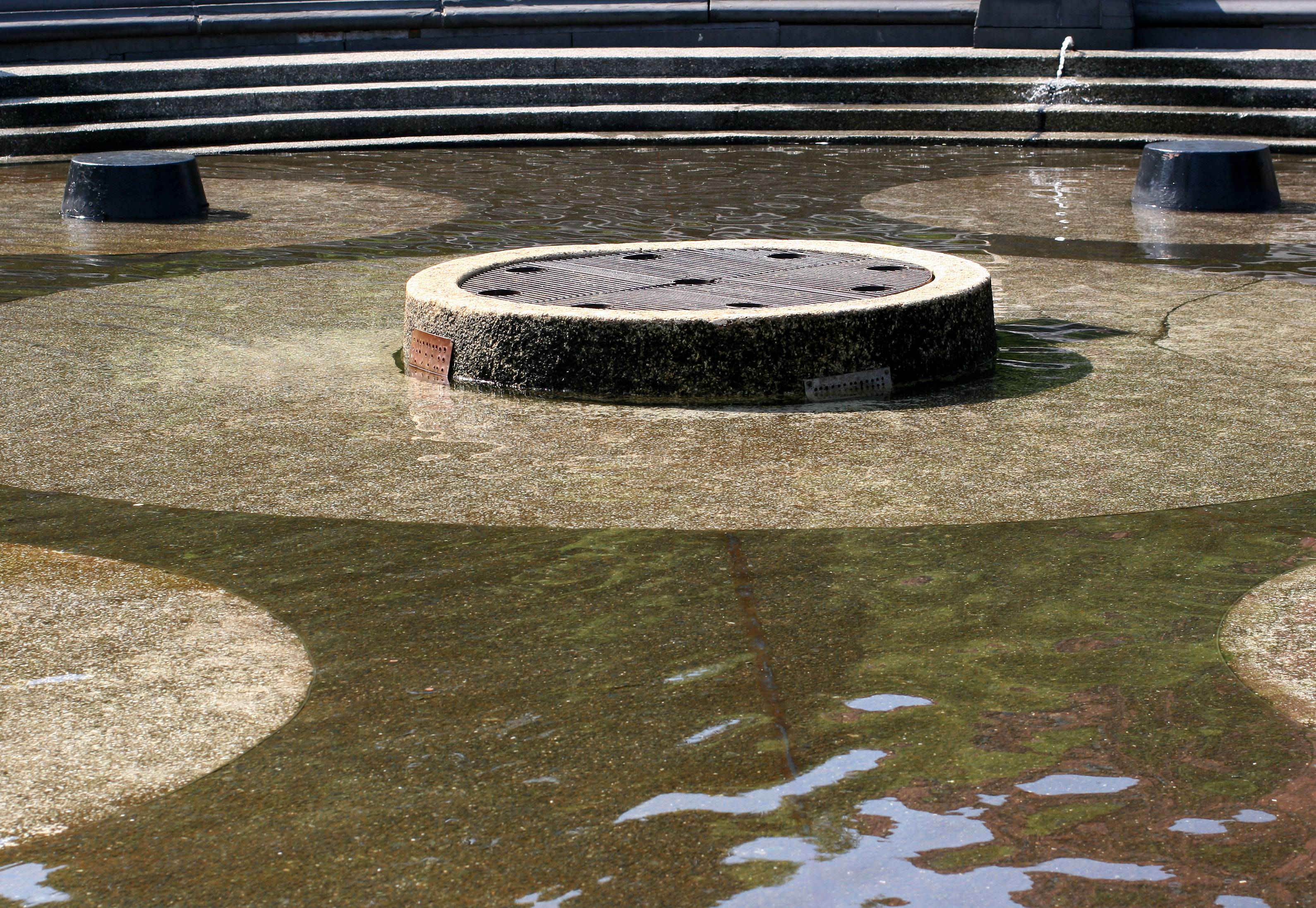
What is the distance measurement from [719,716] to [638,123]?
11335 mm

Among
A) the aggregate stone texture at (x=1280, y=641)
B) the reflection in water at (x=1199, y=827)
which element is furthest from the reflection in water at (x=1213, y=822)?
the aggregate stone texture at (x=1280, y=641)

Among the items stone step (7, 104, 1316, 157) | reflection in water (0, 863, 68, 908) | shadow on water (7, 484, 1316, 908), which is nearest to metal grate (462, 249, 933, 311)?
shadow on water (7, 484, 1316, 908)

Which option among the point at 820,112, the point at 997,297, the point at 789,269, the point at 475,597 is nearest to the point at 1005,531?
the point at 475,597

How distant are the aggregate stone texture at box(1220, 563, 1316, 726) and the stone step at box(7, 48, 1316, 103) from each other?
10.9m

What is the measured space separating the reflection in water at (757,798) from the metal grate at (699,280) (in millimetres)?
2869

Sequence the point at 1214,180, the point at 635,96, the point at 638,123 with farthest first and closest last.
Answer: the point at 635,96, the point at 638,123, the point at 1214,180

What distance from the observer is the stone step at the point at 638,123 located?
42.5 ft

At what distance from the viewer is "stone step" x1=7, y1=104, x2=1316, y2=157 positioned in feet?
42.5

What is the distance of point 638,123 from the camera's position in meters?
13.9

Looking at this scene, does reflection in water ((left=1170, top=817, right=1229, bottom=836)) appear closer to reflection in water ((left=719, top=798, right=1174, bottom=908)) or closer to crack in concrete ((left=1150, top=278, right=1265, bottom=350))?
reflection in water ((left=719, top=798, right=1174, bottom=908))

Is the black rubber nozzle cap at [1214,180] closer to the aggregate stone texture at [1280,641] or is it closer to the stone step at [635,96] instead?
the stone step at [635,96]

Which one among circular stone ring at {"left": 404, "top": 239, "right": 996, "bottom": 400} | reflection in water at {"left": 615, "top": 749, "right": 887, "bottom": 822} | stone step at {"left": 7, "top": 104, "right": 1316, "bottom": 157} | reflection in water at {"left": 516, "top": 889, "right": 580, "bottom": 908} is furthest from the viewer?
stone step at {"left": 7, "top": 104, "right": 1316, "bottom": 157}

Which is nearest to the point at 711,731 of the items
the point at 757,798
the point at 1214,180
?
the point at 757,798

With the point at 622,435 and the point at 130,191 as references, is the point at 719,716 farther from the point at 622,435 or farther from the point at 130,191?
the point at 130,191
